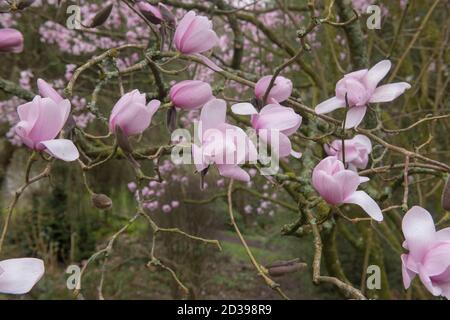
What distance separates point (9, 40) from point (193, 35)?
30 centimetres

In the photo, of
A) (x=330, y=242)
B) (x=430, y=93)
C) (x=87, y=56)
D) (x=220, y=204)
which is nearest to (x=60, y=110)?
(x=330, y=242)

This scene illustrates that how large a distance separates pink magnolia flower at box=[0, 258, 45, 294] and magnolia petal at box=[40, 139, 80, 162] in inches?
5.6

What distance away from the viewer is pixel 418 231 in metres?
0.71

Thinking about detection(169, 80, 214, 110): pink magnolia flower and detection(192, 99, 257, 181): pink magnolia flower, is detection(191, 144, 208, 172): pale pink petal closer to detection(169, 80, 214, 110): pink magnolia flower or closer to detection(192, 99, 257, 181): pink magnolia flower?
detection(192, 99, 257, 181): pink magnolia flower

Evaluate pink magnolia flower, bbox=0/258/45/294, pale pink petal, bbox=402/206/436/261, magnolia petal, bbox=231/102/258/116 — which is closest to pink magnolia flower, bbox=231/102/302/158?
magnolia petal, bbox=231/102/258/116

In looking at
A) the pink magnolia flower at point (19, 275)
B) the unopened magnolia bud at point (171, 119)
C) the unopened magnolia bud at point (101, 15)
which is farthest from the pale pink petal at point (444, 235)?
the unopened magnolia bud at point (101, 15)

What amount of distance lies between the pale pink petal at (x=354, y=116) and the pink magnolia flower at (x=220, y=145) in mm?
235

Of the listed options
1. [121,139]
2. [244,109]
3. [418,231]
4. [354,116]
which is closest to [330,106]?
[354,116]

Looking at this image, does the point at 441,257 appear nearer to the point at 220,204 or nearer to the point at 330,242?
the point at 330,242

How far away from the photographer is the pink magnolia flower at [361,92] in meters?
0.87

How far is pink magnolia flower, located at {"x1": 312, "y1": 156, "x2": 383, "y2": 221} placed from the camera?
0.72 meters

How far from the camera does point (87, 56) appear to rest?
5.05m
